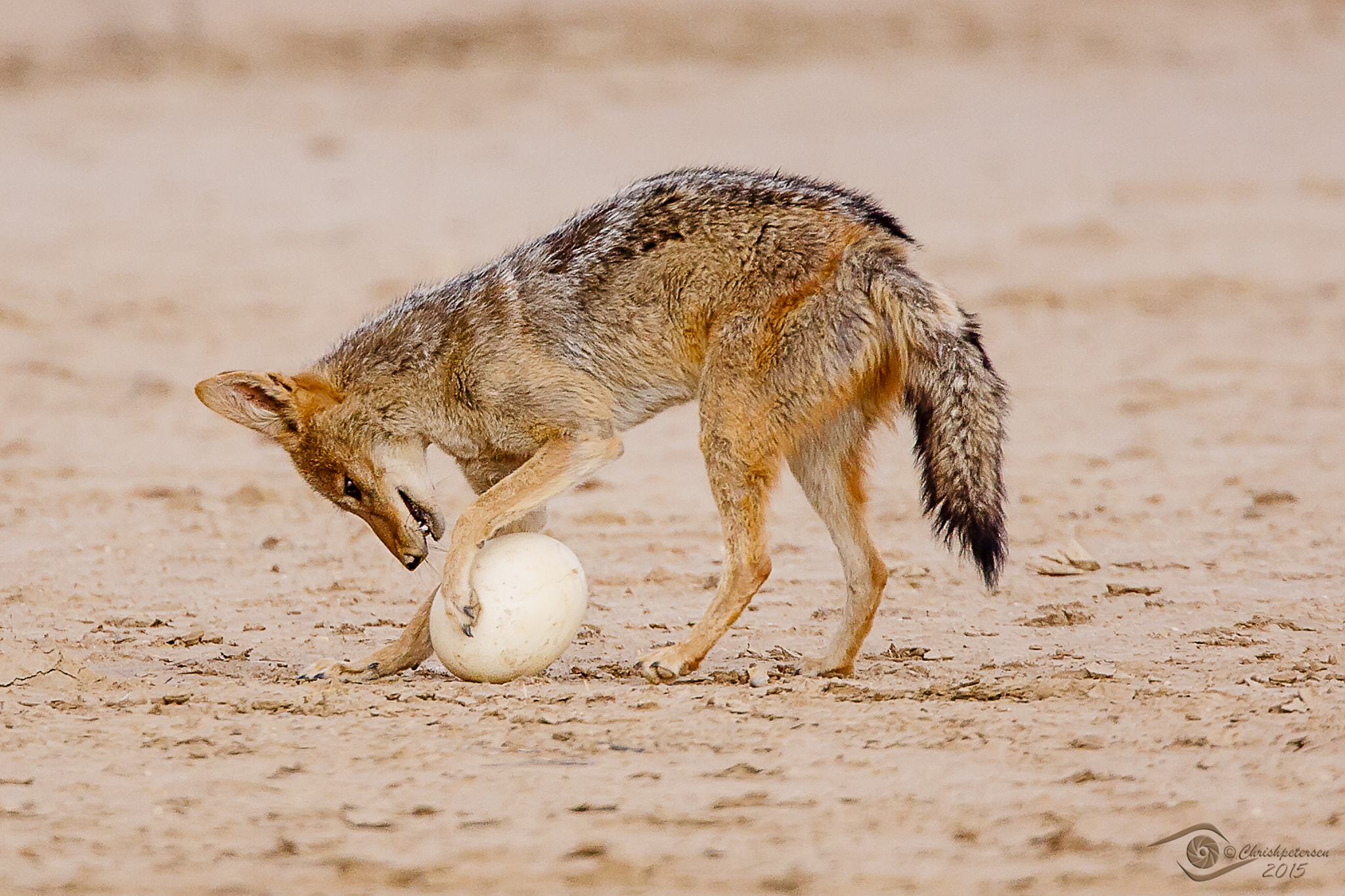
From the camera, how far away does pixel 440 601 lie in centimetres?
616

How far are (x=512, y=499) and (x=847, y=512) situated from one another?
130 cm

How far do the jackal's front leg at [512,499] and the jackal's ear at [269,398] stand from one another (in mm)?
803

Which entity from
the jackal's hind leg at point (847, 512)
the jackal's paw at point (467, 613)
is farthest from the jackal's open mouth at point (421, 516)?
the jackal's hind leg at point (847, 512)

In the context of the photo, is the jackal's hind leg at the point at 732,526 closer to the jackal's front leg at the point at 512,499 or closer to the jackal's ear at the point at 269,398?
the jackal's front leg at the point at 512,499

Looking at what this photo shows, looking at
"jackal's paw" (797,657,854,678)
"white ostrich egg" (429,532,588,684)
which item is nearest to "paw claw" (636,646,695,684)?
"white ostrich egg" (429,532,588,684)

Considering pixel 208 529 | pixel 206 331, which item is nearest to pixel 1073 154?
pixel 206 331

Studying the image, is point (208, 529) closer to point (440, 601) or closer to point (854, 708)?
point (440, 601)

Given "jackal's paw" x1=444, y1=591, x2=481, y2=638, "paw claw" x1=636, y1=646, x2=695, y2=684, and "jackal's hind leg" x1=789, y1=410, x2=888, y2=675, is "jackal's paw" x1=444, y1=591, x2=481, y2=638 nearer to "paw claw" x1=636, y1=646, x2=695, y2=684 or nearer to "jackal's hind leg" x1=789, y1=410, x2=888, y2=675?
"paw claw" x1=636, y1=646, x2=695, y2=684

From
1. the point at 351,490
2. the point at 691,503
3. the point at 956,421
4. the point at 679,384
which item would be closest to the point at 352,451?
the point at 351,490

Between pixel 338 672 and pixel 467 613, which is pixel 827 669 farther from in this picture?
pixel 338 672

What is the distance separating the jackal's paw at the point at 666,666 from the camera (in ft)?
20.8

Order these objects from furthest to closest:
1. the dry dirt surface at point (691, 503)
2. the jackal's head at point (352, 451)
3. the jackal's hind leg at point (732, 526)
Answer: the jackal's head at point (352, 451), the jackal's hind leg at point (732, 526), the dry dirt surface at point (691, 503)

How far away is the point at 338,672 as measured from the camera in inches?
253

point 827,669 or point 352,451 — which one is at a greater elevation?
point 352,451
